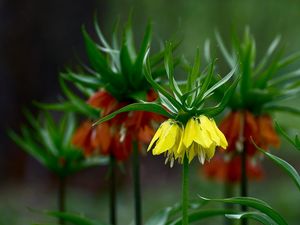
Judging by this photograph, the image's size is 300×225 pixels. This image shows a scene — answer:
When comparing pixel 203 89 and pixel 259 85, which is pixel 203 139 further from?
pixel 259 85

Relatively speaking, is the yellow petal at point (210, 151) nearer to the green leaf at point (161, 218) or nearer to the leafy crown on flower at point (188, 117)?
the leafy crown on flower at point (188, 117)

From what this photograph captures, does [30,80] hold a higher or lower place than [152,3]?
lower

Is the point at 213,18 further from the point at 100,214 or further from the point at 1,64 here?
the point at 100,214

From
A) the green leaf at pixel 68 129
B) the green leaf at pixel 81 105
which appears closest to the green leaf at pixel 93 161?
the green leaf at pixel 68 129

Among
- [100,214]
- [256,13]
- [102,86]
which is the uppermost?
[256,13]

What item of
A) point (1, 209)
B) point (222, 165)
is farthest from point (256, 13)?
point (222, 165)

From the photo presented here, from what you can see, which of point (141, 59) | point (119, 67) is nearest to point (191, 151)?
point (141, 59)
